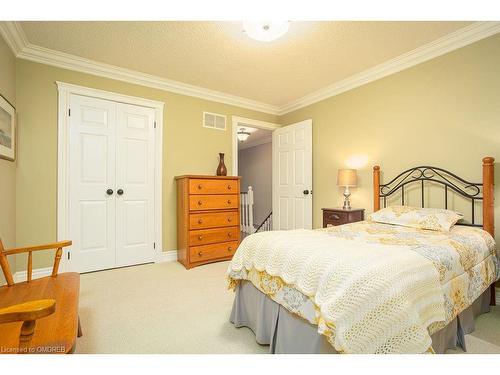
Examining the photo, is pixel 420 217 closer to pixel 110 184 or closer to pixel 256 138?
pixel 110 184

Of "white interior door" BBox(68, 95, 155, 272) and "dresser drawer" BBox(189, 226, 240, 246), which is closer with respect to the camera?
"white interior door" BBox(68, 95, 155, 272)

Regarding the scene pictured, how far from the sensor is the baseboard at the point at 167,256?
3438mm

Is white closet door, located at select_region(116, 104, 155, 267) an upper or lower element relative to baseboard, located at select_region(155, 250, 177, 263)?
upper

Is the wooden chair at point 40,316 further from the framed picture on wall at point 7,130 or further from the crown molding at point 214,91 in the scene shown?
the crown molding at point 214,91

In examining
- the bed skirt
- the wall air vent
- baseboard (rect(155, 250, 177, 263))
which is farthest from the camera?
the wall air vent

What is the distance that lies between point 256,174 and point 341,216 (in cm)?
427

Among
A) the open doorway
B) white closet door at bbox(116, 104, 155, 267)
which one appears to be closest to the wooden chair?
white closet door at bbox(116, 104, 155, 267)

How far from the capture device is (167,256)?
3.51 meters

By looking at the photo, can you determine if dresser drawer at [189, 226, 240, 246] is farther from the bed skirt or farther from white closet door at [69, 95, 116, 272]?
the bed skirt

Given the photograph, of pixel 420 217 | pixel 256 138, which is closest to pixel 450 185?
pixel 420 217

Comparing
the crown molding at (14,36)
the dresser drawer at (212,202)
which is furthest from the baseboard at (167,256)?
the crown molding at (14,36)

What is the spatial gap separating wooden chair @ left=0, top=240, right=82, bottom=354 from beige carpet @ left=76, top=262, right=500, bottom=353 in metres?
0.27

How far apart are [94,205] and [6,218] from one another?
812 mm

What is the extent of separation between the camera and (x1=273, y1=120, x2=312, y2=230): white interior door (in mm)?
3969
